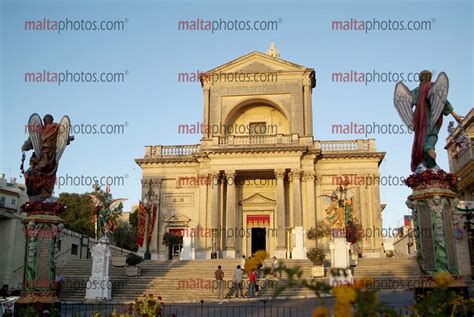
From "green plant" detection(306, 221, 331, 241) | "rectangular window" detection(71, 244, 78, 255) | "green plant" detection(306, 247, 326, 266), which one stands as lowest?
"green plant" detection(306, 247, 326, 266)

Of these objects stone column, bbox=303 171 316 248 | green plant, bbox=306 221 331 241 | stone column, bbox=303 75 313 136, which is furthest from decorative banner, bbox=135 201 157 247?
stone column, bbox=303 75 313 136

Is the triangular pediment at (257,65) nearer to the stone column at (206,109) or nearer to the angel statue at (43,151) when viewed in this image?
the stone column at (206,109)

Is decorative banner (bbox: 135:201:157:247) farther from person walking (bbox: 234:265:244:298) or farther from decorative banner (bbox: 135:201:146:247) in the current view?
person walking (bbox: 234:265:244:298)

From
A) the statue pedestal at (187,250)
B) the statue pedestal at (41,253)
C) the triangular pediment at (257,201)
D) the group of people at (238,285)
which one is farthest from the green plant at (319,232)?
the statue pedestal at (41,253)

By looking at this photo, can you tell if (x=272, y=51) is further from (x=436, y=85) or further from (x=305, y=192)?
(x=436, y=85)

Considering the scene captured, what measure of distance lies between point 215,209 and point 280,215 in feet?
14.5

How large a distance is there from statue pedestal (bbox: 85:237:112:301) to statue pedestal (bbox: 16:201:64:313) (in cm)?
927

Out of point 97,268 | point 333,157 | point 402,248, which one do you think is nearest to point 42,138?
point 97,268

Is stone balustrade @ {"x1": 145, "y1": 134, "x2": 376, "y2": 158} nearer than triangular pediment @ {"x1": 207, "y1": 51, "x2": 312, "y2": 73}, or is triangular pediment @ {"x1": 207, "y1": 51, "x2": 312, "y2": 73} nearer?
stone balustrade @ {"x1": 145, "y1": 134, "x2": 376, "y2": 158}

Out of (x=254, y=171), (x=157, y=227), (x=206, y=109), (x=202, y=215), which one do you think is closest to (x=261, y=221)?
(x=254, y=171)

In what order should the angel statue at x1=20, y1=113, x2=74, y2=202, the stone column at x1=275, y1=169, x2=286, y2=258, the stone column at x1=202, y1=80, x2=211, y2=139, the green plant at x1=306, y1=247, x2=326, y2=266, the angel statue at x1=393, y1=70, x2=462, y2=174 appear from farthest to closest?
the stone column at x1=202, y1=80, x2=211, y2=139 → the stone column at x1=275, y1=169, x2=286, y2=258 → the green plant at x1=306, y1=247, x2=326, y2=266 → the angel statue at x1=20, y1=113, x2=74, y2=202 → the angel statue at x1=393, y1=70, x2=462, y2=174

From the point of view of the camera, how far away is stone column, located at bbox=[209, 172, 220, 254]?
3131 cm

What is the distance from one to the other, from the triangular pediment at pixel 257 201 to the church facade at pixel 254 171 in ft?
0.23

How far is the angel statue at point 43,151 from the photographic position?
409 inches
